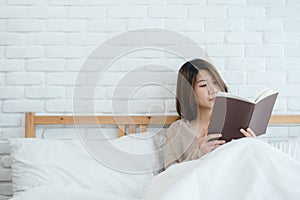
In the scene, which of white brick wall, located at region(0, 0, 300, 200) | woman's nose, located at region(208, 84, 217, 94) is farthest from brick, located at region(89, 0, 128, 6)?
woman's nose, located at region(208, 84, 217, 94)

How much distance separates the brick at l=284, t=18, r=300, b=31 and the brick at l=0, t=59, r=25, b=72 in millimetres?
1208

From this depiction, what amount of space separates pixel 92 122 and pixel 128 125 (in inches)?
6.2

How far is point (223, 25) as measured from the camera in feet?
6.79

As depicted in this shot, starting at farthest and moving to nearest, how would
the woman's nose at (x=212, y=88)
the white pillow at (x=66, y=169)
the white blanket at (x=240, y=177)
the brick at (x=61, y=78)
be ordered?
the brick at (x=61, y=78)
the woman's nose at (x=212, y=88)
the white pillow at (x=66, y=169)
the white blanket at (x=240, y=177)

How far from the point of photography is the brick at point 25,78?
6.61 feet

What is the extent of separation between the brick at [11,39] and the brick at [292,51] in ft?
3.92

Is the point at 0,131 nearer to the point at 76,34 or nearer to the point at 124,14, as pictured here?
the point at 76,34

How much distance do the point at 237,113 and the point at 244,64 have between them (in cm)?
58

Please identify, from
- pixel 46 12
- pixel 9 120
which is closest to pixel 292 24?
pixel 46 12

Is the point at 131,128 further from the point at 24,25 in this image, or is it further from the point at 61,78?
the point at 24,25

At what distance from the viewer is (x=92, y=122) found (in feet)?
6.54

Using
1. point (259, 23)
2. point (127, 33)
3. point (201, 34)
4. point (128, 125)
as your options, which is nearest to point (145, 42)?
point (127, 33)

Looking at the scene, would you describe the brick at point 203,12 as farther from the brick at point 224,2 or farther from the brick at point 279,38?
the brick at point 279,38

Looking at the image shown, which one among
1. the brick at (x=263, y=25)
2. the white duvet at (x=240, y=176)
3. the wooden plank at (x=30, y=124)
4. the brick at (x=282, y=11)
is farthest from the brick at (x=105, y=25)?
the white duvet at (x=240, y=176)
